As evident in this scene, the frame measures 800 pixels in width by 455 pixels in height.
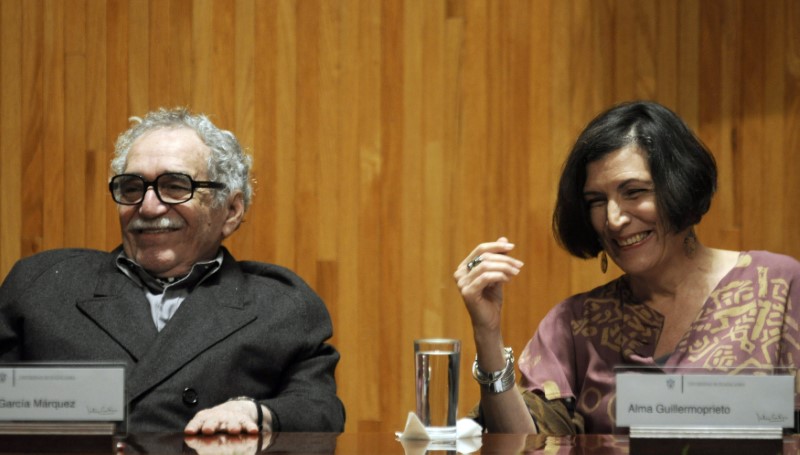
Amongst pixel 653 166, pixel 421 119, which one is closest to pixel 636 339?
pixel 653 166

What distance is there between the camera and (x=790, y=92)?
3.01 m

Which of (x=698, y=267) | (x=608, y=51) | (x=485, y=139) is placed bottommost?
(x=698, y=267)

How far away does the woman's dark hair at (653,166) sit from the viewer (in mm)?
2236

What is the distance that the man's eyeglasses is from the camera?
241 centimetres

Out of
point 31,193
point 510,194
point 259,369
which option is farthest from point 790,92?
point 31,193

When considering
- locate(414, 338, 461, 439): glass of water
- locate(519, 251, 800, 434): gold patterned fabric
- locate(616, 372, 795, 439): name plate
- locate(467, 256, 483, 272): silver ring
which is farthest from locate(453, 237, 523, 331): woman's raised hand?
locate(616, 372, 795, 439): name plate

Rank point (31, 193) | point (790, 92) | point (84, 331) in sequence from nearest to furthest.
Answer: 1. point (84, 331)
2. point (790, 92)
3. point (31, 193)

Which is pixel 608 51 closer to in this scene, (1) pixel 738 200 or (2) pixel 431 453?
(1) pixel 738 200

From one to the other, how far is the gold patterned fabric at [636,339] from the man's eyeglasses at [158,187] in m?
0.87

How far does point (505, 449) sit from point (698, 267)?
0.94 m

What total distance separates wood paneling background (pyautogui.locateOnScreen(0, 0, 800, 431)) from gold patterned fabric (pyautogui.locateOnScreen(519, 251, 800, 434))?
0.74m
